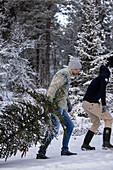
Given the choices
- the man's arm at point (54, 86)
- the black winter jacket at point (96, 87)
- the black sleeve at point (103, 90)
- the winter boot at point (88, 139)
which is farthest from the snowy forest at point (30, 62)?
the winter boot at point (88, 139)

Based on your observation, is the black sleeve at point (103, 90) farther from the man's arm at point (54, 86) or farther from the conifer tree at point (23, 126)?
the conifer tree at point (23, 126)

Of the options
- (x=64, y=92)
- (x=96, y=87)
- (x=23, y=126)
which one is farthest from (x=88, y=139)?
(x=23, y=126)

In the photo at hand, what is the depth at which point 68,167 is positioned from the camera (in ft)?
10.5

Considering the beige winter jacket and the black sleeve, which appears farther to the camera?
the black sleeve

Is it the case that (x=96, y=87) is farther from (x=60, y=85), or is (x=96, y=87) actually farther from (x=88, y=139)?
(x=88, y=139)

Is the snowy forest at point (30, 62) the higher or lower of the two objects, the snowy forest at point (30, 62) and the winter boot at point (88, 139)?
the higher

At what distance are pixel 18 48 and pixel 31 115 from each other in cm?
1203

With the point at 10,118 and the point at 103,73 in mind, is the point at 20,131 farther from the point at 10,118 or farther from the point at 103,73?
the point at 103,73

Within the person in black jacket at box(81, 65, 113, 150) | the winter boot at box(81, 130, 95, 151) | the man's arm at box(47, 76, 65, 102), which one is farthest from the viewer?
the winter boot at box(81, 130, 95, 151)

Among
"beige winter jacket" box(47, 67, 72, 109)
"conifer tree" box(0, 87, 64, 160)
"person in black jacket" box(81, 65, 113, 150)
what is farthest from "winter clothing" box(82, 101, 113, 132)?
"conifer tree" box(0, 87, 64, 160)

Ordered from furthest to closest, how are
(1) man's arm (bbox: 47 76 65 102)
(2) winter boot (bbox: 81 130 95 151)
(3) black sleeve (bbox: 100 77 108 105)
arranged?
(2) winter boot (bbox: 81 130 95 151)
(3) black sleeve (bbox: 100 77 108 105)
(1) man's arm (bbox: 47 76 65 102)

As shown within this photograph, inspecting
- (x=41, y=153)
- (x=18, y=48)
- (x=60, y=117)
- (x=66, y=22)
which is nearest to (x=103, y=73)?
(x=60, y=117)

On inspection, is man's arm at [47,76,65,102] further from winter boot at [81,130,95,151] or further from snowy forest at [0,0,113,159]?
winter boot at [81,130,95,151]

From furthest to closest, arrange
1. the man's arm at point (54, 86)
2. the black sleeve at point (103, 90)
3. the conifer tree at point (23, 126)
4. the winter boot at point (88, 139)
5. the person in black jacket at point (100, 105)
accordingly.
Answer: the winter boot at point (88, 139) < the person in black jacket at point (100, 105) < the black sleeve at point (103, 90) < the man's arm at point (54, 86) < the conifer tree at point (23, 126)
